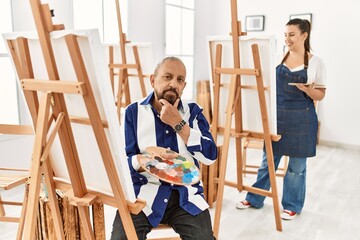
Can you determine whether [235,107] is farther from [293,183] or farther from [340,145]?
[340,145]

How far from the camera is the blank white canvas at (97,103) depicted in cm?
104

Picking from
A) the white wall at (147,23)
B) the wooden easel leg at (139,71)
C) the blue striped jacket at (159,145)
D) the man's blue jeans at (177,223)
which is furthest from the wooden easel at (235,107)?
the white wall at (147,23)

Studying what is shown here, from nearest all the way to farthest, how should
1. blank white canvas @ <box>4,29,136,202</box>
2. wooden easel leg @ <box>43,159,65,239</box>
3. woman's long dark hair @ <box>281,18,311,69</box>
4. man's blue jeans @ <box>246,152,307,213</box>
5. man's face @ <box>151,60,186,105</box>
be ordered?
blank white canvas @ <box>4,29,136,202</box>, wooden easel leg @ <box>43,159,65,239</box>, man's face @ <box>151,60,186,105</box>, woman's long dark hair @ <box>281,18,311,69</box>, man's blue jeans @ <box>246,152,307,213</box>

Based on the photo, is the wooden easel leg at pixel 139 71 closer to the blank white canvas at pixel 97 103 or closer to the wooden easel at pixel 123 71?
the wooden easel at pixel 123 71

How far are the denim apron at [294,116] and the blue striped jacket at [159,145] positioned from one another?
3.30ft

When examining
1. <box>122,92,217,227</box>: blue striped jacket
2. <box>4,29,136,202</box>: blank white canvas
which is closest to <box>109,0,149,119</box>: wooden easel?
<box>122,92,217,227</box>: blue striped jacket

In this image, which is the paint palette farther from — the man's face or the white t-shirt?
the white t-shirt

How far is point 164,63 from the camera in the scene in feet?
5.27

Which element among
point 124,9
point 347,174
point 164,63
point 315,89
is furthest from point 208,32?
point 164,63

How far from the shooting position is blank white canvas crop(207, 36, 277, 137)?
2.00 m

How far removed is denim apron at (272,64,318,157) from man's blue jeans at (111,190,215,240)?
→ 1168 millimetres

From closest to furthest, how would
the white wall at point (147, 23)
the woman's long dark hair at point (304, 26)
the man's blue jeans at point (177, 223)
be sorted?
the man's blue jeans at point (177, 223)
the woman's long dark hair at point (304, 26)
the white wall at point (147, 23)

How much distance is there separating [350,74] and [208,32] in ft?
7.77

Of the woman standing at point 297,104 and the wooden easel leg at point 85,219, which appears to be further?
the woman standing at point 297,104
